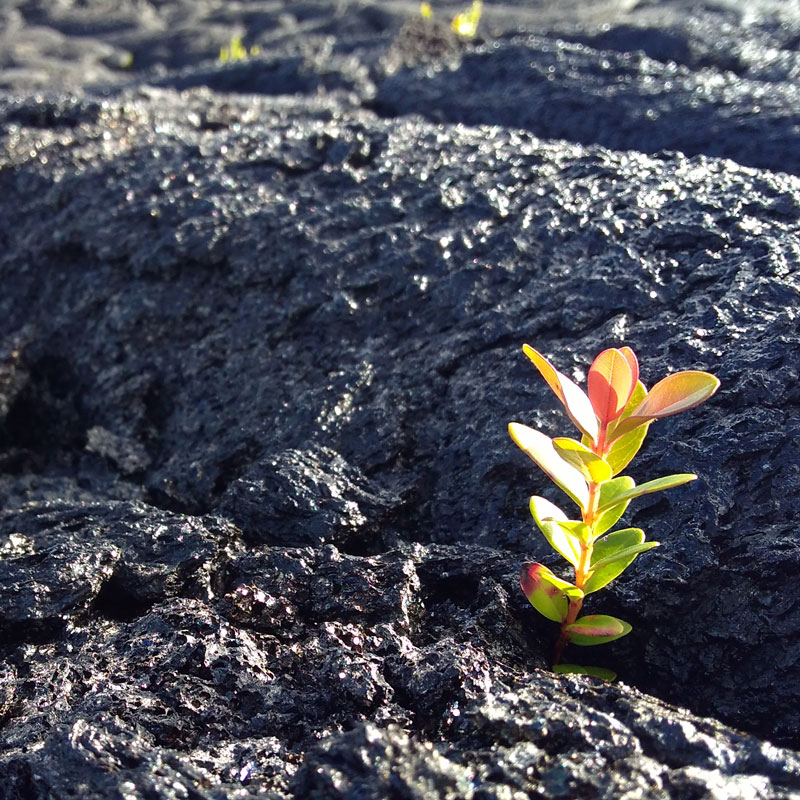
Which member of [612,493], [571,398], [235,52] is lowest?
[612,493]

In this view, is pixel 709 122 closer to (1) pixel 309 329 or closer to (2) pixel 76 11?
(1) pixel 309 329

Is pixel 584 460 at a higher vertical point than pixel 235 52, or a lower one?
lower

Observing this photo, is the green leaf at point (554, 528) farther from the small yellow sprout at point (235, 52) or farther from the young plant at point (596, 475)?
the small yellow sprout at point (235, 52)

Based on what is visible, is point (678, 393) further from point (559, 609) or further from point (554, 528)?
point (559, 609)

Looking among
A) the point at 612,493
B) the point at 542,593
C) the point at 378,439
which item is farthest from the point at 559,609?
the point at 378,439

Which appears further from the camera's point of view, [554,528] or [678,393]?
[554,528]

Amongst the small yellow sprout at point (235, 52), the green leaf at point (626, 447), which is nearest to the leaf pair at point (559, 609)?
the green leaf at point (626, 447)

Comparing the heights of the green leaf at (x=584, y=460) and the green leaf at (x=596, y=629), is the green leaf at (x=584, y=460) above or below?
above
